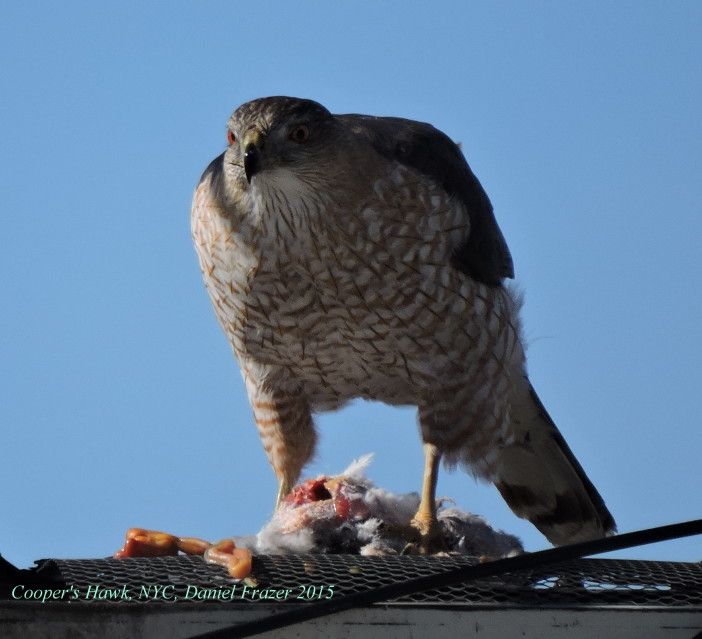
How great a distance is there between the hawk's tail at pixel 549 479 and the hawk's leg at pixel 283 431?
988 millimetres

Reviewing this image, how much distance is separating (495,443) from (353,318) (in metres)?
0.98

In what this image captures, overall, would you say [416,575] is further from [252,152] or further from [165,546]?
[252,152]

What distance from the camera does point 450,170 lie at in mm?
5547

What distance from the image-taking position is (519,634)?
2754 mm

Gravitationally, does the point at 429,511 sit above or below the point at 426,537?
above

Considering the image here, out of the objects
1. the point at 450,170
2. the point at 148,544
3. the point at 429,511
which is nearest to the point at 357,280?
the point at 450,170

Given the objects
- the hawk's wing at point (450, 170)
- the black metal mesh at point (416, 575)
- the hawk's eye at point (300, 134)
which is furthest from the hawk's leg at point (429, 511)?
the hawk's eye at point (300, 134)

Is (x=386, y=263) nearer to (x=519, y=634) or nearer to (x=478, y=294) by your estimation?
(x=478, y=294)

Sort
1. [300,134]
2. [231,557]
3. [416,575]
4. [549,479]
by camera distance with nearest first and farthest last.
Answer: [416,575] < [231,557] < [300,134] < [549,479]

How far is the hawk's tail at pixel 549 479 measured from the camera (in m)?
5.93

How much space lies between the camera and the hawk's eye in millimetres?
4965

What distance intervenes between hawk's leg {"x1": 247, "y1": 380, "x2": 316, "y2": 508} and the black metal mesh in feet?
6.70

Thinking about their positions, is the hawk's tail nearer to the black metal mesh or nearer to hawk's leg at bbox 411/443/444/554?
hawk's leg at bbox 411/443/444/554

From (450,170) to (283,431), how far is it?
1.39m
